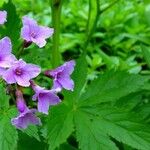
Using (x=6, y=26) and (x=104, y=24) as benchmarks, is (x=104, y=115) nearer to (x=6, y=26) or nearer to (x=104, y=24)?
(x=6, y=26)

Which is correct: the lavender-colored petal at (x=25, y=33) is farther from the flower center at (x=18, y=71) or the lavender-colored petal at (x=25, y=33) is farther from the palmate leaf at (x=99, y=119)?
the palmate leaf at (x=99, y=119)

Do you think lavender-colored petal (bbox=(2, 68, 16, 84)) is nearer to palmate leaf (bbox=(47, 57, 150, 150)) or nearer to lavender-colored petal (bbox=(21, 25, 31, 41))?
lavender-colored petal (bbox=(21, 25, 31, 41))

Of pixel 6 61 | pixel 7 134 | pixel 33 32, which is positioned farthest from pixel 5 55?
pixel 7 134

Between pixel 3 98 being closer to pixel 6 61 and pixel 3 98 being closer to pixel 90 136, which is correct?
pixel 6 61

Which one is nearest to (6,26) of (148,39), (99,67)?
(99,67)

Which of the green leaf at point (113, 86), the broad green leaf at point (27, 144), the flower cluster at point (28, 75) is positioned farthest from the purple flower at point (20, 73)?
the broad green leaf at point (27, 144)

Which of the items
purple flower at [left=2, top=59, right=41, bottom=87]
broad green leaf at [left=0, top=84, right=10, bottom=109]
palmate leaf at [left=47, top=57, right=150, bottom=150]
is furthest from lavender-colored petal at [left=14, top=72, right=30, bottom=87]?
palmate leaf at [left=47, top=57, right=150, bottom=150]
